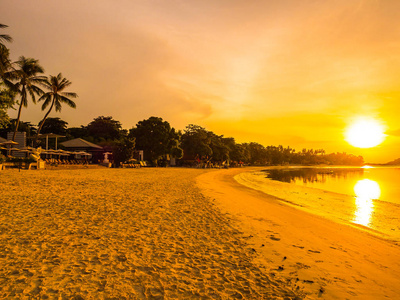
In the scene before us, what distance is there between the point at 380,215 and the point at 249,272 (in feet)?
36.3

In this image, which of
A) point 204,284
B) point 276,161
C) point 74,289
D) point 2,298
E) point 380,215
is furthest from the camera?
point 276,161

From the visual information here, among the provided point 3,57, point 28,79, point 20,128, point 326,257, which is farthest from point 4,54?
point 20,128

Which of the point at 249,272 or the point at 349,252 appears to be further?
the point at 349,252

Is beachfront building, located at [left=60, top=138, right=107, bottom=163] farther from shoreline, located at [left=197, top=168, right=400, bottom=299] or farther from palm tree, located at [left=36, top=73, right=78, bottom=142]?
shoreline, located at [left=197, top=168, right=400, bottom=299]

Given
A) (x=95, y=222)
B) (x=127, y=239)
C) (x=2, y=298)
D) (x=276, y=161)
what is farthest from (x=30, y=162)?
(x=276, y=161)

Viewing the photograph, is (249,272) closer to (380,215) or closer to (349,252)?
(349,252)

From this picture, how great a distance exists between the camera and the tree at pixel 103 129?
60094mm

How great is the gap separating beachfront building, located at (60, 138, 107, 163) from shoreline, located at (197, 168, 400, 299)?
115ft

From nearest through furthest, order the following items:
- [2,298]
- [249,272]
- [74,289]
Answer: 1. [2,298]
2. [74,289]
3. [249,272]

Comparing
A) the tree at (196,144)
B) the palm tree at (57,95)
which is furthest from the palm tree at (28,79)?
the tree at (196,144)

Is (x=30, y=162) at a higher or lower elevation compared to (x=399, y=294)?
higher

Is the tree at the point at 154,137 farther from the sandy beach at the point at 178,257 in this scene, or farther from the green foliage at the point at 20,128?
the sandy beach at the point at 178,257

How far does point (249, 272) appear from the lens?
4.12 metres

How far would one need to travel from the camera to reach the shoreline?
12.9 feet
